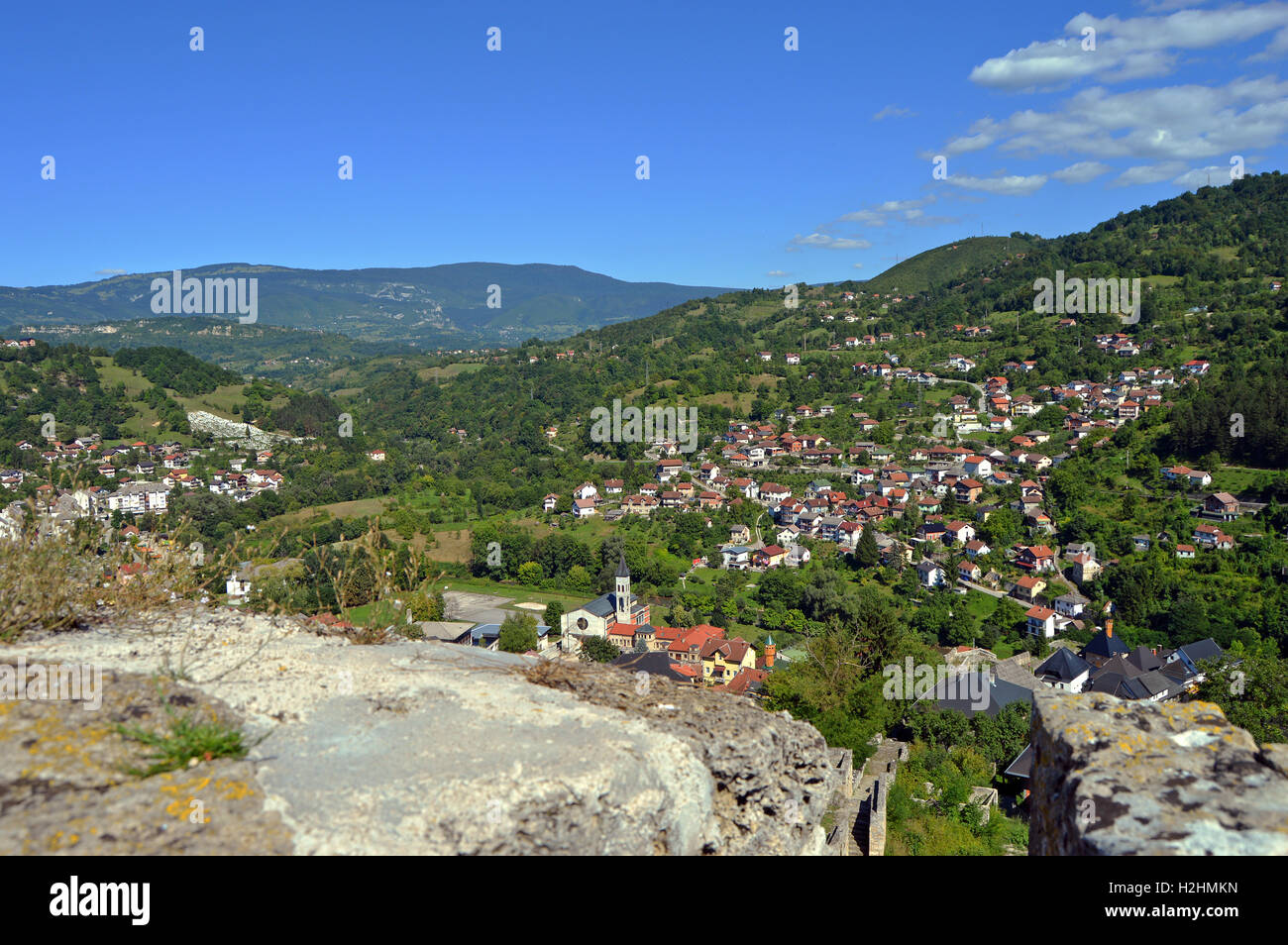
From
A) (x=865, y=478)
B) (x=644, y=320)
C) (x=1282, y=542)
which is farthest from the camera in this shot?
(x=644, y=320)

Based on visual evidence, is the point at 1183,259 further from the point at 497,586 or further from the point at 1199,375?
the point at 497,586

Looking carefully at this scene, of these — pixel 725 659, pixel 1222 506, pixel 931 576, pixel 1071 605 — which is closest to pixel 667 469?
pixel 931 576

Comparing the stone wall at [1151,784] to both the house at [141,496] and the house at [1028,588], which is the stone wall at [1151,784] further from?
the house at [141,496]

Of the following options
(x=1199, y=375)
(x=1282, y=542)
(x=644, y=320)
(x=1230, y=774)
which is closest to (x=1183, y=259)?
(x=1199, y=375)

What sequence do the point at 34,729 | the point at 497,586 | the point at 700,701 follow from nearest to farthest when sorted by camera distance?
the point at 34,729 → the point at 700,701 → the point at 497,586

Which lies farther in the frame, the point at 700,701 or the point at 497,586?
the point at 497,586

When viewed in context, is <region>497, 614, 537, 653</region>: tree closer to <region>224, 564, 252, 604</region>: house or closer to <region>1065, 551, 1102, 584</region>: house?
<region>224, 564, 252, 604</region>: house

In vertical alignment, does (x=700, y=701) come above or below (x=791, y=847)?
above
